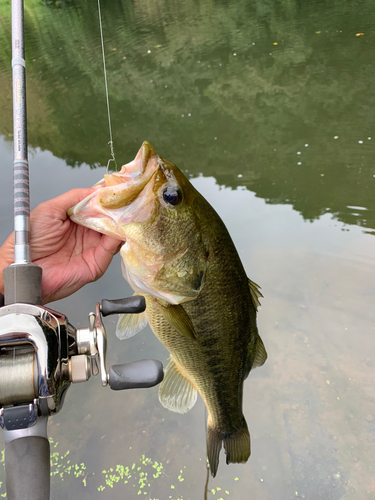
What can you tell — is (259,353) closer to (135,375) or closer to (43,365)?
(135,375)

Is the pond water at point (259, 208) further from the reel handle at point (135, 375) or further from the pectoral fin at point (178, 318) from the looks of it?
the reel handle at point (135, 375)

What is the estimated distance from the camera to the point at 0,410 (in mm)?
854

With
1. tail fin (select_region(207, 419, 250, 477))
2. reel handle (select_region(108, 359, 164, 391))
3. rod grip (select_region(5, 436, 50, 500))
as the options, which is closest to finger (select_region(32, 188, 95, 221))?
reel handle (select_region(108, 359, 164, 391))

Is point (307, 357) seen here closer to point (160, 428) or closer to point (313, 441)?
point (313, 441)

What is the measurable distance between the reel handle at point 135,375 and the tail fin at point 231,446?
95cm

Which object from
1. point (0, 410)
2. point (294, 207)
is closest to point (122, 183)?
point (0, 410)

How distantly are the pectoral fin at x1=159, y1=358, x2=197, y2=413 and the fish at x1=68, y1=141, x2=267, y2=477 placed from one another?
0.11 m

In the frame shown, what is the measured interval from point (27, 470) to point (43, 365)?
0.97ft

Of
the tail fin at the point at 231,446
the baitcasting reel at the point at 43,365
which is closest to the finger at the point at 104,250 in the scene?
the baitcasting reel at the point at 43,365

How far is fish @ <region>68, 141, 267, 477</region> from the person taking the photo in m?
1.29

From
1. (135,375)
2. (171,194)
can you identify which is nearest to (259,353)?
(135,375)

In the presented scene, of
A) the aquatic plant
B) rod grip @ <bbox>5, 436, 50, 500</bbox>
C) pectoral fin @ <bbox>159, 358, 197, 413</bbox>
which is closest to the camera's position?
rod grip @ <bbox>5, 436, 50, 500</bbox>

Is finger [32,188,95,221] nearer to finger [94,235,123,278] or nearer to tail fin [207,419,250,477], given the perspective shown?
finger [94,235,123,278]

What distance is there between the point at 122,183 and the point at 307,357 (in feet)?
7.35
